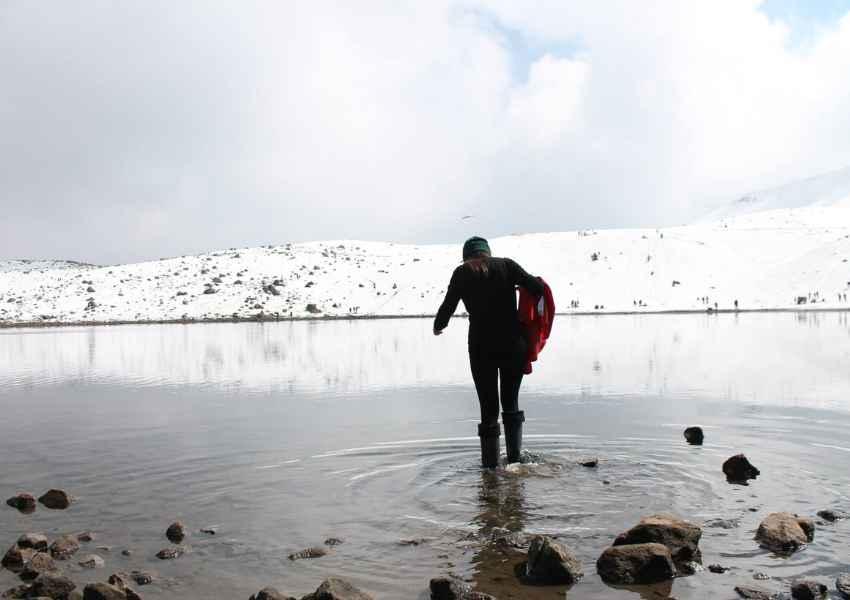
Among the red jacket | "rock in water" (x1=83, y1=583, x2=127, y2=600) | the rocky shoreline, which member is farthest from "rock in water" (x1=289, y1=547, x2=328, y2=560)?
the red jacket

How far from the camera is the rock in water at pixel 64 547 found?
6.13 metres

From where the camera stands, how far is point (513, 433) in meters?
9.54

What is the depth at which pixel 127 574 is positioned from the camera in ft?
18.6

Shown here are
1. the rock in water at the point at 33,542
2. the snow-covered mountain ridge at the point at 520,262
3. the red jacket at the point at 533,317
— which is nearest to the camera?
the rock in water at the point at 33,542

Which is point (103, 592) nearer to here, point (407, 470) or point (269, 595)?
point (269, 595)

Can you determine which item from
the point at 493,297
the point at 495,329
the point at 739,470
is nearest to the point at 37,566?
the point at 495,329

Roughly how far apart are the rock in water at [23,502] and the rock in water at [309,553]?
9.94 feet

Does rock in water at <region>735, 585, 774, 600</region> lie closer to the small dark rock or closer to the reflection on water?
the small dark rock

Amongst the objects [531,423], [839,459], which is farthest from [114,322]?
[839,459]

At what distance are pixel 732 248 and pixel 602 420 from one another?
2592 inches

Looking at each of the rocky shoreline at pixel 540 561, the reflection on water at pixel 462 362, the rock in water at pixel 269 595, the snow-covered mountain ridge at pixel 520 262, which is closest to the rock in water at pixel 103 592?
the rocky shoreline at pixel 540 561

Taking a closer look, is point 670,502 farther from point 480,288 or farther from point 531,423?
point 531,423

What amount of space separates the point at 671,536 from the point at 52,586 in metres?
4.24

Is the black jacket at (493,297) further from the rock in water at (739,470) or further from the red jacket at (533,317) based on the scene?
the rock in water at (739,470)
